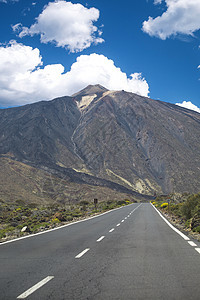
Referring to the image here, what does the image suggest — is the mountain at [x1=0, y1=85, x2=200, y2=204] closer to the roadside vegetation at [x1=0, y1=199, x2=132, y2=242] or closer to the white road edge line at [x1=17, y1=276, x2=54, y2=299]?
the roadside vegetation at [x1=0, y1=199, x2=132, y2=242]

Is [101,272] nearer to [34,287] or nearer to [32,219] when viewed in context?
[34,287]

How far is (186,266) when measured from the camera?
620cm

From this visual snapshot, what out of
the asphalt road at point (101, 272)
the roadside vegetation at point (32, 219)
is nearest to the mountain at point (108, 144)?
the roadside vegetation at point (32, 219)

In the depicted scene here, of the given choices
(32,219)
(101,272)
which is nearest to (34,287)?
(101,272)

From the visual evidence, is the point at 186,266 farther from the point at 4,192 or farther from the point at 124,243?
the point at 4,192

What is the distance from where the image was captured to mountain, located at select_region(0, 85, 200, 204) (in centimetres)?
10767

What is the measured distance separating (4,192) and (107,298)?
2662 inches

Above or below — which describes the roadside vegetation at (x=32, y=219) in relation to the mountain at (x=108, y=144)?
below

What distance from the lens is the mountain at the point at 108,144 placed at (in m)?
108

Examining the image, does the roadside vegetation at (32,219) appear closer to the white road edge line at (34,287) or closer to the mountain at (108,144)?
the white road edge line at (34,287)

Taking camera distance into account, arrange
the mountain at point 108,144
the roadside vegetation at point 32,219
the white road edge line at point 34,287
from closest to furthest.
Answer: the white road edge line at point 34,287 → the roadside vegetation at point 32,219 → the mountain at point 108,144

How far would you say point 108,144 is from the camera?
130875 mm

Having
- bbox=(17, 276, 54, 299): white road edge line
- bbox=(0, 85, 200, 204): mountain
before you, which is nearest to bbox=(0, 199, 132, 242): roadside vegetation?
bbox=(17, 276, 54, 299): white road edge line

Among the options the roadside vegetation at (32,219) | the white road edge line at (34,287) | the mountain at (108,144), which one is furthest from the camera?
the mountain at (108,144)
